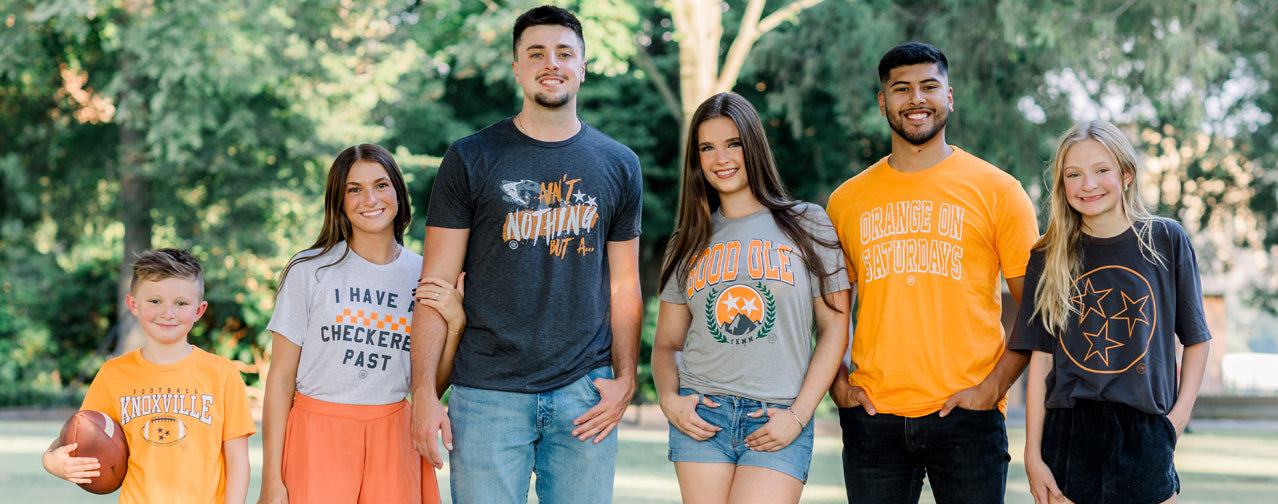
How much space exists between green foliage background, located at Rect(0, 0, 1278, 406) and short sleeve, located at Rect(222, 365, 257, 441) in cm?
1089

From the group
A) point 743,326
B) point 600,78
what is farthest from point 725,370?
point 600,78

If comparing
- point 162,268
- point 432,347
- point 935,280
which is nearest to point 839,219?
point 935,280

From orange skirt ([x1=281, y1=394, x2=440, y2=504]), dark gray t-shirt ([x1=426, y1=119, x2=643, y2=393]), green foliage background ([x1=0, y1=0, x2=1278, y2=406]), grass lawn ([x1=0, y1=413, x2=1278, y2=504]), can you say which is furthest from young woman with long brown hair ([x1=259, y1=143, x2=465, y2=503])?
green foliage background ([x1=0, y1=0, x2=1278, y2=406])

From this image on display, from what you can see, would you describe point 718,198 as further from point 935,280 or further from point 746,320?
point 935,280

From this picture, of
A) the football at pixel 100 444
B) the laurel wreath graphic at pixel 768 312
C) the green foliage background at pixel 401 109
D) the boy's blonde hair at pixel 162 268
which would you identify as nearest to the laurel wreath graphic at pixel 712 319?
the laurel wreath graphic at pixel 768 312

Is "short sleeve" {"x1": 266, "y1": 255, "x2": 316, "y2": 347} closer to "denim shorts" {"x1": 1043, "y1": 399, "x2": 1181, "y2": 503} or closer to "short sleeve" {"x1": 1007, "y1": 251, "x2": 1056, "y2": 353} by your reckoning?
"short sleeve" {"x1": 1007, "y1": 251, "x2": 1056, "y2": 353}

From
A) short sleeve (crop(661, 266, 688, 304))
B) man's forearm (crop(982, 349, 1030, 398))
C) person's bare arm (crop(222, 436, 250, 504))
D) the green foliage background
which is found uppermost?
the green foliage background

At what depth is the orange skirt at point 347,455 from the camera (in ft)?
11.7

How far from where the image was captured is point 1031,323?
11.1ft

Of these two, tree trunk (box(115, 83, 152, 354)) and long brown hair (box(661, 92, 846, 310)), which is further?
tree trunk (box(115, 83, 152, 354))

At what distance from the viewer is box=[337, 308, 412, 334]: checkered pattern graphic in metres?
3.64

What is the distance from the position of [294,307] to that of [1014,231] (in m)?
2.44

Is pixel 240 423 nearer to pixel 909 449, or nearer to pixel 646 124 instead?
pixel 909 449

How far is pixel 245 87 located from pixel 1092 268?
13942 mm
